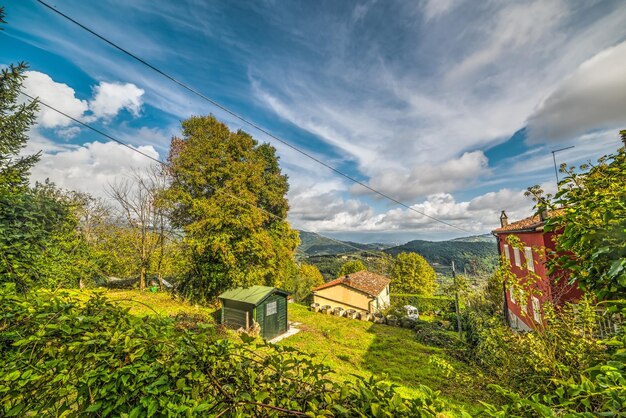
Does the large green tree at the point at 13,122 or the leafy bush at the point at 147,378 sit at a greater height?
the large green tree at the point at 13,122

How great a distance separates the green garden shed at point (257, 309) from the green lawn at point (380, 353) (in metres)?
1.36

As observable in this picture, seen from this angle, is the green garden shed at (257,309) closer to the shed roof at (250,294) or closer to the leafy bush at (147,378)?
the shed roof at (250,294)

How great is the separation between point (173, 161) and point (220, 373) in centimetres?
1757

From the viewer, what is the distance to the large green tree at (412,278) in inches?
1613

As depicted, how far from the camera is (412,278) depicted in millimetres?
41312

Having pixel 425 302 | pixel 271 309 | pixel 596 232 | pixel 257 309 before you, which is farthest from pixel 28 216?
pixel 425 302

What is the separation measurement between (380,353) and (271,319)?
261 inches

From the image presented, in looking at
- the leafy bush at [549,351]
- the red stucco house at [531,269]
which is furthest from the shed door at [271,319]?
the leafy bush at [549,351]

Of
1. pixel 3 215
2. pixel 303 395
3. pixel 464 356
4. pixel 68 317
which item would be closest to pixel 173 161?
pixel 3 215

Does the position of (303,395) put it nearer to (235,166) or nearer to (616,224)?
(616,224)

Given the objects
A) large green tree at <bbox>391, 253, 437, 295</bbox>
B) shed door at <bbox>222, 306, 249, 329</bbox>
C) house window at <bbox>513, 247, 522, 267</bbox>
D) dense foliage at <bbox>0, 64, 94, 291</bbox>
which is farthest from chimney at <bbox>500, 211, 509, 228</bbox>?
dense foliage at <bbox>0, 64, 94, 291</bbox>

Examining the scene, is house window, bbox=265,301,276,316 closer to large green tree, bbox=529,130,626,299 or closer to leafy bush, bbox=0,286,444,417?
leafy bush, bbox=0,286,444,417

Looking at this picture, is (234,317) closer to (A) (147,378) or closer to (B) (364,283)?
(A) (147,378)

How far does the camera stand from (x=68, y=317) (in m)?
1.93
